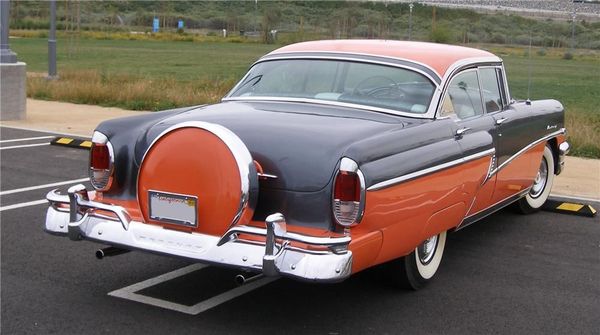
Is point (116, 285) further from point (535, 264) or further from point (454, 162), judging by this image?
point (535, 264)

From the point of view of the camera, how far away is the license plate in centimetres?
461

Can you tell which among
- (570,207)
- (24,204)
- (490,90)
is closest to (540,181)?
(570,207)

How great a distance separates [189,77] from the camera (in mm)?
27062

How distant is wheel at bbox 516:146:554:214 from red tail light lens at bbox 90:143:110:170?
431cm

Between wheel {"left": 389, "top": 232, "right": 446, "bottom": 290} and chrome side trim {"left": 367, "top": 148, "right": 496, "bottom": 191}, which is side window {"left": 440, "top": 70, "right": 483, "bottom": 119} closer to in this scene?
chrome side trim {"left": 367, "top": 148, "right": 496, "bottom": 191}

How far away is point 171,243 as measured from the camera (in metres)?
4.59

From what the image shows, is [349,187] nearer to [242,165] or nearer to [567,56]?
[242,165]

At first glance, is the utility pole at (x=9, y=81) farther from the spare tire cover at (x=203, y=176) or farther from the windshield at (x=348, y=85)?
the spare tire cover at (x=203, y=176)

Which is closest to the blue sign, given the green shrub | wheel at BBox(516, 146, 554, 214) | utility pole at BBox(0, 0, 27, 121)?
the green shrub

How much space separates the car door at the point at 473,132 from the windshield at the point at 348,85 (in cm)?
24

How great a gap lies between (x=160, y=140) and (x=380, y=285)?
6.07ft

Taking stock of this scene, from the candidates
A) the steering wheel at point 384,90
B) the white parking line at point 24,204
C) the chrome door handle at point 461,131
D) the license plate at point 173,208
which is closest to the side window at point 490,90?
the chrome door handle at point 461,131

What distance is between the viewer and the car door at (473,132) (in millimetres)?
5633

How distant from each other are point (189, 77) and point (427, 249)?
72.8ft
